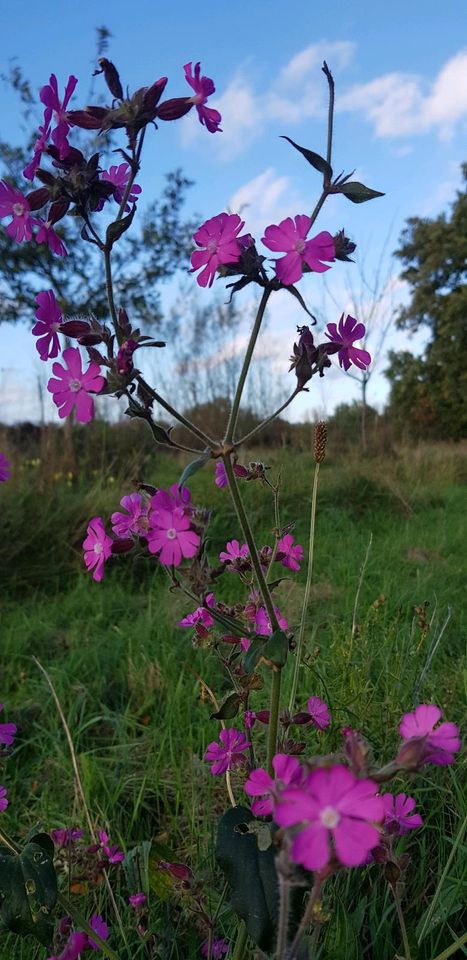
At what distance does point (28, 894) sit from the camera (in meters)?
0.77

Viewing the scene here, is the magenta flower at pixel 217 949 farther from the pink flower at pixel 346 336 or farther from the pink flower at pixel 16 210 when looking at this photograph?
the pink flower at pixel 16 210

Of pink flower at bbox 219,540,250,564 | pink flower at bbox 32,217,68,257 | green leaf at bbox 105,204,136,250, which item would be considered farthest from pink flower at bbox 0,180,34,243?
pink flower at bbox 219,540,250,564

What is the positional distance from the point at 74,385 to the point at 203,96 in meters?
0.38

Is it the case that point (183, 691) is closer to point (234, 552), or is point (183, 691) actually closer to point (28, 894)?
point (234, 552)

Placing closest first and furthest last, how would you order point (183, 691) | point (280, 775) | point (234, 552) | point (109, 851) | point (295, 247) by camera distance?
1. point (280, 775)
2. point (295, 247)
3. point (234, 552)
4. point (109, 851)
5. point (183, 691)

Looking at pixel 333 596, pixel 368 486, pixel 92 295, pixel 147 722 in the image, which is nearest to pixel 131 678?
pixel 147 722

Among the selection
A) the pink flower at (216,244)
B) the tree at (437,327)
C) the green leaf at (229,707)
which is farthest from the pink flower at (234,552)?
the tree at (437,327)

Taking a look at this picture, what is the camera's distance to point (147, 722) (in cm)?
186

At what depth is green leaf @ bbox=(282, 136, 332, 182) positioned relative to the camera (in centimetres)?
73

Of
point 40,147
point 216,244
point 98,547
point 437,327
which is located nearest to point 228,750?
point 98,547

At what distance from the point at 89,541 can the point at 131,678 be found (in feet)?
4.41

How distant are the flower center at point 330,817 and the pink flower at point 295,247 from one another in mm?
473

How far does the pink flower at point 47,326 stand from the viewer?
2.42 ft

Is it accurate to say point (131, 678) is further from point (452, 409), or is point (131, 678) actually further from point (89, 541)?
point (452, 409)
